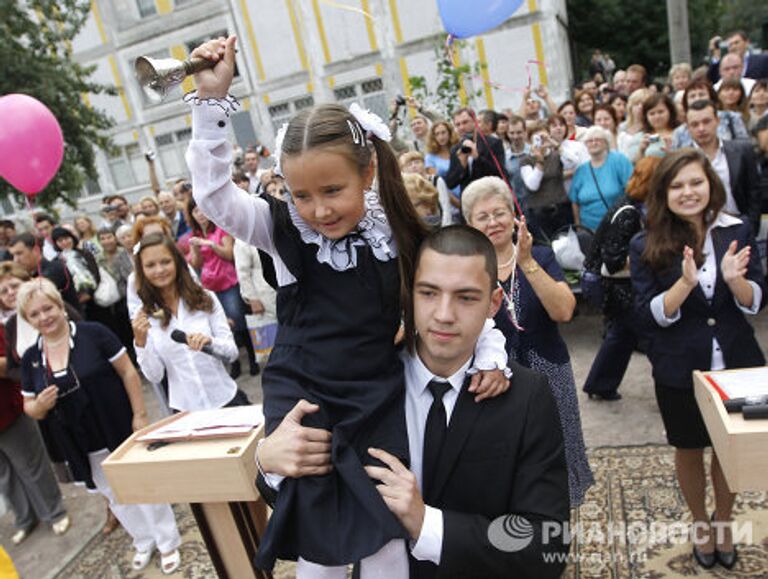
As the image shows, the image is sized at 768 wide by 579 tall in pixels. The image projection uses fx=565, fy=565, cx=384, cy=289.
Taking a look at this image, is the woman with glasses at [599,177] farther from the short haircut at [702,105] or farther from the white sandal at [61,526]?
the white sandal at [61,526]

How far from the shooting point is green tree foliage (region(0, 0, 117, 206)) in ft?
36.3

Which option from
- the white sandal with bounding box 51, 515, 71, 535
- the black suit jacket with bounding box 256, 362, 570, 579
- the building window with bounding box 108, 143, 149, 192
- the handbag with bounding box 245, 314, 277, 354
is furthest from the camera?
the building window with bounding box 108, 143, 149, 192

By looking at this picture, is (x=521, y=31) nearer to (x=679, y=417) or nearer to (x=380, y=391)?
(x=679, y=417)

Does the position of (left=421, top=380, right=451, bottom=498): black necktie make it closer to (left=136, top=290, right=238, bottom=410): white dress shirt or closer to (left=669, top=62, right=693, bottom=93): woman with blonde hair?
(left=136, top=290, right=238, bottom=410): white dress shirt

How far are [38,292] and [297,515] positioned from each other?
245 centimetres

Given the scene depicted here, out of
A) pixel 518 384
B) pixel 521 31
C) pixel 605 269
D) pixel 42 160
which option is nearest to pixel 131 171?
pixel 521 31

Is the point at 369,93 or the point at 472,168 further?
the point at 369,93

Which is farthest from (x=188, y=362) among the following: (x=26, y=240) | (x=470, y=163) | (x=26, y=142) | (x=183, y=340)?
(x=470, y=163)

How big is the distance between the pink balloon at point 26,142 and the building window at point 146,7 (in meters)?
19.9

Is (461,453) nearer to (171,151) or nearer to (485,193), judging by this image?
(485,193)

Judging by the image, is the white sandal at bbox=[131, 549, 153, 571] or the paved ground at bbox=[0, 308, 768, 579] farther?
the paved ground at bbox=[0, 308, 768, 579]

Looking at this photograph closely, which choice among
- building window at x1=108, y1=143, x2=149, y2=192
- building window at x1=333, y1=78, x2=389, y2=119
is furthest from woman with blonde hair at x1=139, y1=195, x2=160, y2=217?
building window at x1=108, y1=143, x2=149, y2=192

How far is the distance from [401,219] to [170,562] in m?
2.84

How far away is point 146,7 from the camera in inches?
819
